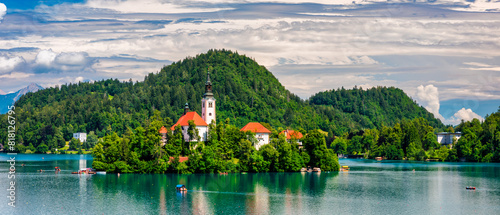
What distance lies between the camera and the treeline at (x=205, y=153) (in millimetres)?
114375

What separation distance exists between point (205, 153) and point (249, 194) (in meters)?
32.4

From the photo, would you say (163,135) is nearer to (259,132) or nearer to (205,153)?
(205,153)

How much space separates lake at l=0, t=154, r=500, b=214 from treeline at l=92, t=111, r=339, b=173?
164 inches

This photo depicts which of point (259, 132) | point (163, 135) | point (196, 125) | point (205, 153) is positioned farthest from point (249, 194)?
point (259, 132)

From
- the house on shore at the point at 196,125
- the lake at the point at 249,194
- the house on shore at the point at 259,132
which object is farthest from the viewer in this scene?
the house on shore at the point at 259,132

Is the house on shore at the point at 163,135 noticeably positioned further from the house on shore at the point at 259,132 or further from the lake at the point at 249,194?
the house on shore at the point at 259,132

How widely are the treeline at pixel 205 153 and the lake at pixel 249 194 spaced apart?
4.17 meters

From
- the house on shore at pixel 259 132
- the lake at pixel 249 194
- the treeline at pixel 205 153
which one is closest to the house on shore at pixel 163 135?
the treeline at pixel 205 153

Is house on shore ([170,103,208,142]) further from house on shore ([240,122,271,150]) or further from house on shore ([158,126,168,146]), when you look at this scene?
house on shore ([240,122,271,150])

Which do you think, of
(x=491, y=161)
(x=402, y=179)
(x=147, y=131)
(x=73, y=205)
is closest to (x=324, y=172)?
(x=402, y=179)

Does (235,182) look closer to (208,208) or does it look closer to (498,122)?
(208,208)

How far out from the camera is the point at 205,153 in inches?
4520

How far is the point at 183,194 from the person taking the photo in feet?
271

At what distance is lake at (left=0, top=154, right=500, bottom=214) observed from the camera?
2800 inches
